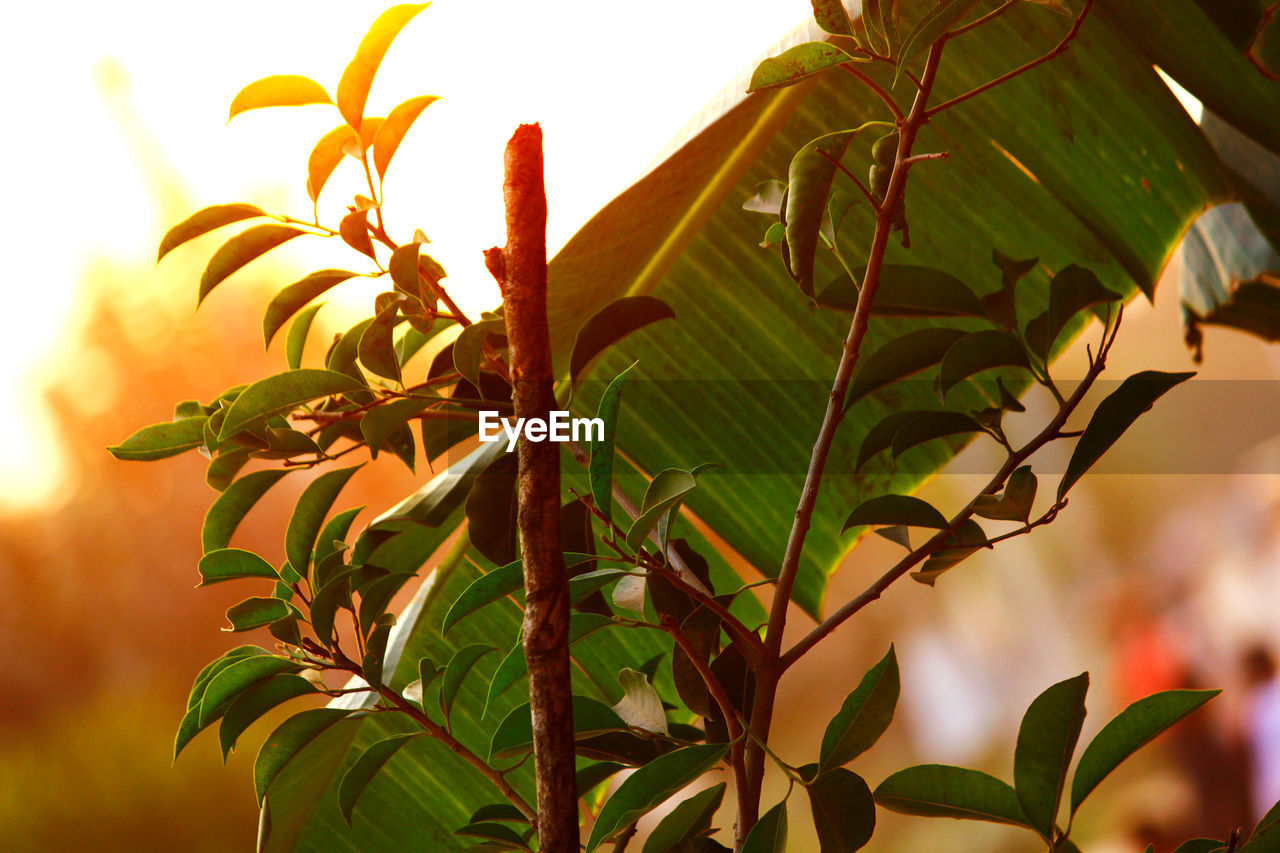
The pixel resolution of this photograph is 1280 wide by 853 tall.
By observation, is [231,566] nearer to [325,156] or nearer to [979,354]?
[325,156]

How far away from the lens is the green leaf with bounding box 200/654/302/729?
0.38m

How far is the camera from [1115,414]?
36 cm

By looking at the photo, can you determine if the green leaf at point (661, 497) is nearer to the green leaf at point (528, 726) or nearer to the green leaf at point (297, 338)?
the green leaf at point (528, 726)

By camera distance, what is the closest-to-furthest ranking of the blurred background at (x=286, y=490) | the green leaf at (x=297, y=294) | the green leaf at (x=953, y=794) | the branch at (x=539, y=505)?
the branch at (x=539, y=505) → the green leaf at (x=953, y=794) → the green leaf at (x=297, y=294) → the blurred background at (x=286, y=490)

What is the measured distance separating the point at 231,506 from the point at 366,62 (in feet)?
0.84

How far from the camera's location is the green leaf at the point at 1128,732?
0.33m

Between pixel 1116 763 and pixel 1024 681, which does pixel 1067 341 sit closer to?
pixel 1116 763

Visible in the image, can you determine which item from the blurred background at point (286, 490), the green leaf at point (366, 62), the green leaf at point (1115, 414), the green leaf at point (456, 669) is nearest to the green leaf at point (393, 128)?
the green leaf at point (366, 62)

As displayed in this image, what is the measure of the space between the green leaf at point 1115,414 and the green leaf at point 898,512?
5 cm

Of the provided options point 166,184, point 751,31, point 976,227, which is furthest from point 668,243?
point 166,184

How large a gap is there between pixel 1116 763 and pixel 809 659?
5.50ft

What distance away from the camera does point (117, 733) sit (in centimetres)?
184

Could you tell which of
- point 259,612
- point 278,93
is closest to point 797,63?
point 278,93

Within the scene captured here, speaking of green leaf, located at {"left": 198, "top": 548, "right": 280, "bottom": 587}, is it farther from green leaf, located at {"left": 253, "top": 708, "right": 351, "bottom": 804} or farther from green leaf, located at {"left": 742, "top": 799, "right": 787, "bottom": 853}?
green leaf, located at {"left": 742, "top": 799, "right": 787, "bottom": 853}
